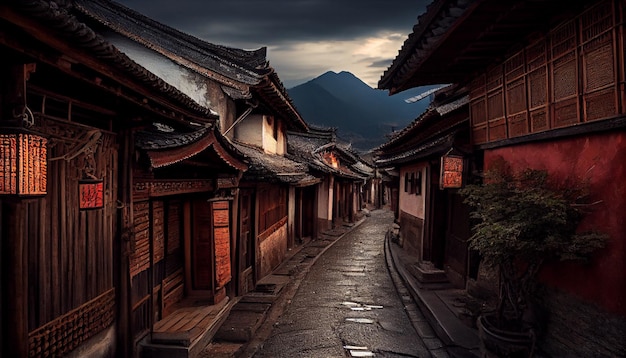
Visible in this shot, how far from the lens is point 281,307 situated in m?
12.0

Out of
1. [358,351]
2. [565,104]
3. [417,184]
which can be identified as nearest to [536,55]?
[565,104]

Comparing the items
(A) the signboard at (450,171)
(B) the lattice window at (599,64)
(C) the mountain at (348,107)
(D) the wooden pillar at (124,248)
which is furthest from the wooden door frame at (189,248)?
(C) the mountain at (348,107)

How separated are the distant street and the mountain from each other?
107354 mm

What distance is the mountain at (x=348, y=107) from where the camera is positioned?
134500mm

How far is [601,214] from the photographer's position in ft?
19.7

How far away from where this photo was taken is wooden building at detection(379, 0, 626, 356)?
572cm

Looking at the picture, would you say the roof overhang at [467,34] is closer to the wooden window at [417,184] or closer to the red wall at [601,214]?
the red wall at [601,214]

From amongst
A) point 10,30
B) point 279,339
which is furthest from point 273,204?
point 10,30

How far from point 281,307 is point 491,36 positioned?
9.00 m

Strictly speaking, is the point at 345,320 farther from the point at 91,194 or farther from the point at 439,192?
the point at 91,194

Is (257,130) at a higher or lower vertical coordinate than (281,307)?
higher

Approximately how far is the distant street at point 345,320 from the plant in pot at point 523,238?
229cm

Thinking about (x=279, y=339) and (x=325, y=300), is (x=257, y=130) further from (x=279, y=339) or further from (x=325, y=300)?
(x=279, y=339)

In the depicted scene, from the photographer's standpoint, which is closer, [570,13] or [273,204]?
[570,13]
